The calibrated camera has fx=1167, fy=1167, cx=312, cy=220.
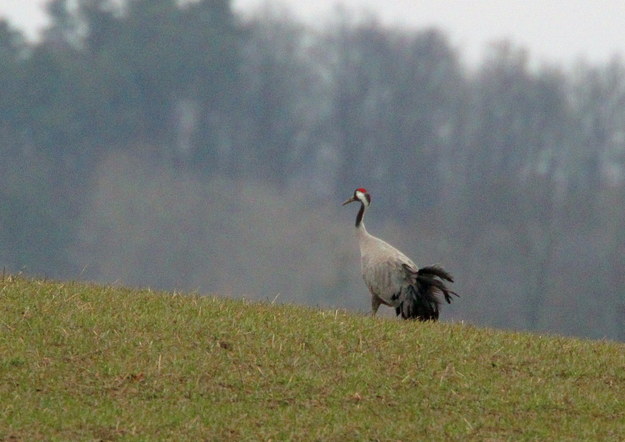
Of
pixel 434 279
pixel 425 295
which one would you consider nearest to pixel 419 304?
pixel 425 295

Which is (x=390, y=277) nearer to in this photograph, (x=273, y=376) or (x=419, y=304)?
(x=419, y=304)

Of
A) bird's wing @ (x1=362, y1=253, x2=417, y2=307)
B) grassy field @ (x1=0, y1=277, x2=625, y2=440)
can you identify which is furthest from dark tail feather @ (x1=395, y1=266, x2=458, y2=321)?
grassy field @ (x1=0, y1=277, x2=625, y2=440)

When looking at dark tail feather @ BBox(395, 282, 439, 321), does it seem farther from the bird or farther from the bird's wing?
the bird's wing

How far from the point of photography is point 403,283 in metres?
17.1

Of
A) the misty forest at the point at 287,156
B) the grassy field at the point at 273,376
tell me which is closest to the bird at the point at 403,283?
the grassy field at the point at 273,376

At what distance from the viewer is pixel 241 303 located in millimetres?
15234

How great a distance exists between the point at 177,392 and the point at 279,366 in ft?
4.22

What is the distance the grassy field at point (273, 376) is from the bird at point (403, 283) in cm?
196

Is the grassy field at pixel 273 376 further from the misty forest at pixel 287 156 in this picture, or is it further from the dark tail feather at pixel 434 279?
the misty forest at pixel 287 156

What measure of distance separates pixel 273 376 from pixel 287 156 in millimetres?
81789

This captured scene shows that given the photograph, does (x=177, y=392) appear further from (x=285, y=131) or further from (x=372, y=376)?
(x=285, y=131)

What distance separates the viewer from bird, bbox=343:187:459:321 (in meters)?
16.8

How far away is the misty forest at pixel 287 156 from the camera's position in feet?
249

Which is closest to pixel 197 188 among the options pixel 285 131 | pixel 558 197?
pixel 285 131
